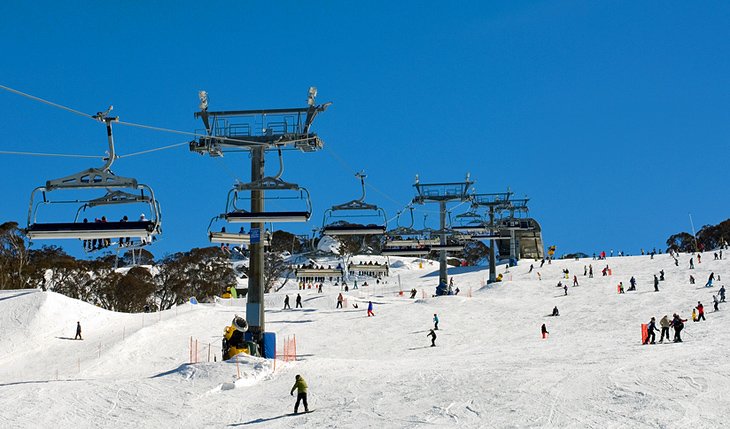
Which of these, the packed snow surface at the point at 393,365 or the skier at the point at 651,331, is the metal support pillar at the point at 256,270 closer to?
the packed snow surface at the point at 393,365

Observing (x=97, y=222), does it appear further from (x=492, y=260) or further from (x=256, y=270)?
(x=492, y=260)

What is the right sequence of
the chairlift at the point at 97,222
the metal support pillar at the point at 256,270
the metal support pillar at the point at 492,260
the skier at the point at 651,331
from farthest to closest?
the metal support pillar at the point at 492,260 < the skier at the point at 651,331 < the metal support pillar at the point at 256,270 < the chairlift at the point at 97,222

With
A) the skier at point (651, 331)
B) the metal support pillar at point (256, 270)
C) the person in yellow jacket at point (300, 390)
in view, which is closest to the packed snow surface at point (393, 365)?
the person in yellow jacket at point (300, 390)

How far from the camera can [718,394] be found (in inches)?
833

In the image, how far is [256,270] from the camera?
3241 cm

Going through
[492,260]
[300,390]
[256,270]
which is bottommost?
[300,390]

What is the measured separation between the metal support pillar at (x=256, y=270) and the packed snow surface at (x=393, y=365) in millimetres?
3249

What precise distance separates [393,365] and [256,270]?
6.77 meters

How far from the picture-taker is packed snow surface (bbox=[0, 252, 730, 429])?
68.7ft

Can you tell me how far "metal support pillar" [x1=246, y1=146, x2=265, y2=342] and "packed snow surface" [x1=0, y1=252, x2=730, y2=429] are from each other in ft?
10.7

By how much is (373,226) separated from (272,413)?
8.88 m

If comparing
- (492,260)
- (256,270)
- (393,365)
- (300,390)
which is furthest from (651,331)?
(492,260)

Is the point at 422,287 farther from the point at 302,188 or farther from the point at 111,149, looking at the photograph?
the point at 111,149

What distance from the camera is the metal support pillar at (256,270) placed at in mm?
31859
